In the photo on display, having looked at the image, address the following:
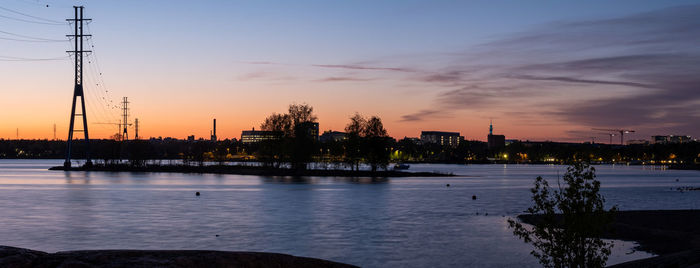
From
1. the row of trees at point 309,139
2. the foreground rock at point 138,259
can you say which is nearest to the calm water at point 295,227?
the foreground rock at point 138,259

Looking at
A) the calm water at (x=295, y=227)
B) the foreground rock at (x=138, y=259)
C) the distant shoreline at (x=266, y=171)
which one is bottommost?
the calm water at (x=295, y=227)

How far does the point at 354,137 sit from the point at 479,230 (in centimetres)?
11311

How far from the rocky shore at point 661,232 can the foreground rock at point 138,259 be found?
17.5 metres

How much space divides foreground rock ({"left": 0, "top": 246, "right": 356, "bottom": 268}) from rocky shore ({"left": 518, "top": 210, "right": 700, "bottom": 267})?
17521 millimetres

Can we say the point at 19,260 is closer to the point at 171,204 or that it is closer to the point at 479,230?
the point at 479,230

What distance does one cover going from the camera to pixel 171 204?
225ft

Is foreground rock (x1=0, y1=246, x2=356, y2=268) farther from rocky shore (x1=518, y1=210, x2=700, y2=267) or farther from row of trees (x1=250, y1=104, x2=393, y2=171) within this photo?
row of trees (x1=250, y1=104, x2=393, y2=171)

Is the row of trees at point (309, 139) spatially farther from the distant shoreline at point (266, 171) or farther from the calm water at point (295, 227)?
the calm water at point (295, 227)

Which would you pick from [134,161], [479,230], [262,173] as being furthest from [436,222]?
[134,161]

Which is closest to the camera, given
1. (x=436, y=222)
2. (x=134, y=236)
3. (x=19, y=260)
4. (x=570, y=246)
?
(x=19, y=260)

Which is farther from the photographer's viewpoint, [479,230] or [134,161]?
[134,161]

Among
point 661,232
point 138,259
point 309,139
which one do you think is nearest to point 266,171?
point 309,139

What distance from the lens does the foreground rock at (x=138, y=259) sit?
28.5 ft

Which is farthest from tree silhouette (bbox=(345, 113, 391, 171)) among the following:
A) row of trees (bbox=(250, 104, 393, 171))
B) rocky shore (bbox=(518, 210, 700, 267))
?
rocky shore (bbox=(518, 210, 700, 267))
